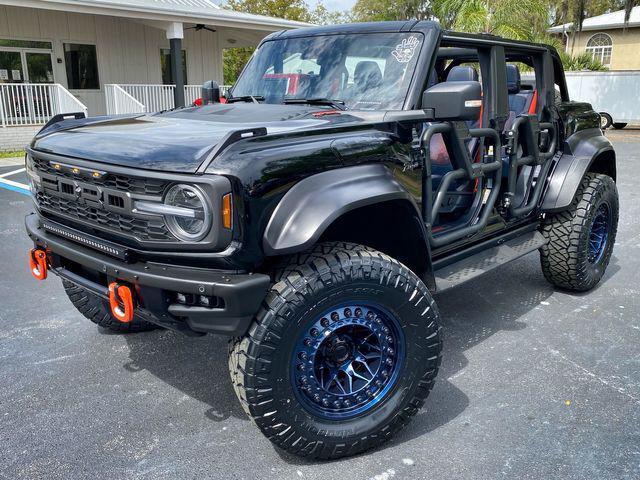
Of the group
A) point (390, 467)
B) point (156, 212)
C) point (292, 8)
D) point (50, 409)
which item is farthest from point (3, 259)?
point (292, 8)

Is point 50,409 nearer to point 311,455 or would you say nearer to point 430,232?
point 311,455

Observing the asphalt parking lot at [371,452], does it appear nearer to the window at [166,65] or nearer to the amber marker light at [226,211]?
the amber marker light at [226,211]

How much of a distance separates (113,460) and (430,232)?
74.7 inches

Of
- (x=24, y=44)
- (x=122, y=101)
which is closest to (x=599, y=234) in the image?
(x=122, y=101)

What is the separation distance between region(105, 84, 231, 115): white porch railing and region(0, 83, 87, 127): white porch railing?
98cm

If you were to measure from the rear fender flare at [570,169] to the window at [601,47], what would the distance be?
29.8 m

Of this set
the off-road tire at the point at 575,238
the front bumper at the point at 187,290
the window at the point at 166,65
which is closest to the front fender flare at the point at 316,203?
the front bumper at the point at 187,290

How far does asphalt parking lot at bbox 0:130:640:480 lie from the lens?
2588 millimetres

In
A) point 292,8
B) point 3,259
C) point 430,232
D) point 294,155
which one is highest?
point 292,8

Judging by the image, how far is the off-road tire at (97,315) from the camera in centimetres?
369

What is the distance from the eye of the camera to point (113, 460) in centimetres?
262

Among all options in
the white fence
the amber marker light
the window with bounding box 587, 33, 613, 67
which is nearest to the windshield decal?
the amber marker light

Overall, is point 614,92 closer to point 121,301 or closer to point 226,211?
point 226,211

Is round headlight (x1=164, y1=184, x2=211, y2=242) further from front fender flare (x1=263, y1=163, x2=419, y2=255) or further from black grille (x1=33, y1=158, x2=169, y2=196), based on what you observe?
front fender flare (x1=263, y1=163, x2=419, y2=255)
